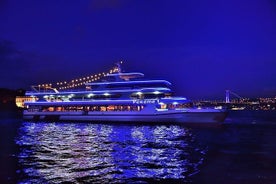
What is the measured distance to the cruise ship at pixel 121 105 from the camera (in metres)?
48.8

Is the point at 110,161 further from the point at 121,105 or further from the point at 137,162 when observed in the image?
the point at 121,105

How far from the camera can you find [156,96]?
52375mm

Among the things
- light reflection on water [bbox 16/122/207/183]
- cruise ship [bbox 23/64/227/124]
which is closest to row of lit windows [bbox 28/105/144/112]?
cruise ship [bbox 23/64/227/124]

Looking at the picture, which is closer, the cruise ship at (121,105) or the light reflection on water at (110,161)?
the light reflection on water at (110,161)

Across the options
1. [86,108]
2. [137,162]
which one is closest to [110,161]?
[137,162]

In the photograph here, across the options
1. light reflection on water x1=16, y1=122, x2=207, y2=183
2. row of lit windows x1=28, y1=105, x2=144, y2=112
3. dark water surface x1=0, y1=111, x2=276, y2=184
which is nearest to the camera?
dark water surface x1=0, y1=111, x2=276, y2=184

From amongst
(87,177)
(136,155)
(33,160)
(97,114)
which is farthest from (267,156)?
(97,114)

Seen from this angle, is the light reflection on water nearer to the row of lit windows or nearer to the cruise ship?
the cruise ship

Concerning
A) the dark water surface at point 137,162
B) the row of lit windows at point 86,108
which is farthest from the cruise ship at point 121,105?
the dark water surface at point 137,162

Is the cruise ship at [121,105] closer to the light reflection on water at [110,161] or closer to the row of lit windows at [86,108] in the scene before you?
the row of lit windows at [86,108]

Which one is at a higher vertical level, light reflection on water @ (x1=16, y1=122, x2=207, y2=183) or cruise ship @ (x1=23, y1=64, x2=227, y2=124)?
cruise ship @ (x1=23, y1=64, x2=227, y2=124)

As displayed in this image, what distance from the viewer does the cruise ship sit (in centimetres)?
4875

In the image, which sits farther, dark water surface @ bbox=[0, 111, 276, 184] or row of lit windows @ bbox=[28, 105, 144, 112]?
row of lit windows @ bbox=[28, 105, 144, 112]

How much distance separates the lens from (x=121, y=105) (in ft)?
184
